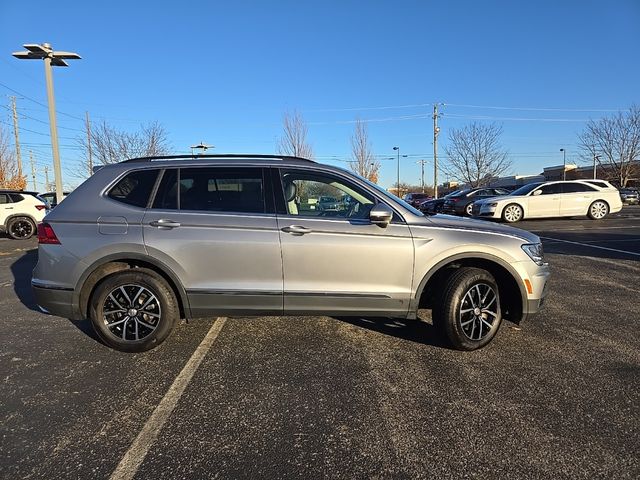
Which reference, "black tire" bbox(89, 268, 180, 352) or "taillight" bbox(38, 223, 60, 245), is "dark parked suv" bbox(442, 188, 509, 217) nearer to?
"black tire" bbox(89, 268, 180, 352)

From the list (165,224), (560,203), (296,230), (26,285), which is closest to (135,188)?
(165,224)

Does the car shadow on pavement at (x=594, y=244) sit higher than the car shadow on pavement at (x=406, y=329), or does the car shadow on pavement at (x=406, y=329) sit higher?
the car shadow on pavement at (x=594, y=244)

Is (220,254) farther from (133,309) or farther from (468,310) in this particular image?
(468,310)

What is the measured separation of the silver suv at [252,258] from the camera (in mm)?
3676

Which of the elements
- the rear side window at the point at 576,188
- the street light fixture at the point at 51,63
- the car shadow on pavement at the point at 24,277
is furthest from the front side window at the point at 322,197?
the rear side window at the point at 576,188

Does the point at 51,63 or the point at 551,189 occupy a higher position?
the point at 51,63

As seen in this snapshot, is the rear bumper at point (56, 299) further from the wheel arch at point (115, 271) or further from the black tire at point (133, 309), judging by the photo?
the black tire at point (133, 309)

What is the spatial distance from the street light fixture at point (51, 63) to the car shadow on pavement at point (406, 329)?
14511 mm

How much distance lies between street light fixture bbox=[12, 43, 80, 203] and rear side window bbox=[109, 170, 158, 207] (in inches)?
526

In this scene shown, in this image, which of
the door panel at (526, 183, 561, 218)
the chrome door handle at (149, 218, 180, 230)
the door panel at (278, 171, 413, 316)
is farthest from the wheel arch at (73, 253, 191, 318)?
the door panel at (526, 183, 561, 218)

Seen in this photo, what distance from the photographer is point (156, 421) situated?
2.74 meters

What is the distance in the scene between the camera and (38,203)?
13664 millimetres

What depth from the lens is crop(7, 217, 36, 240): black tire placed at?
13.4 m

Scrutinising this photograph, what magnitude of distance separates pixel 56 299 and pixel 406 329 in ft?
11.5
